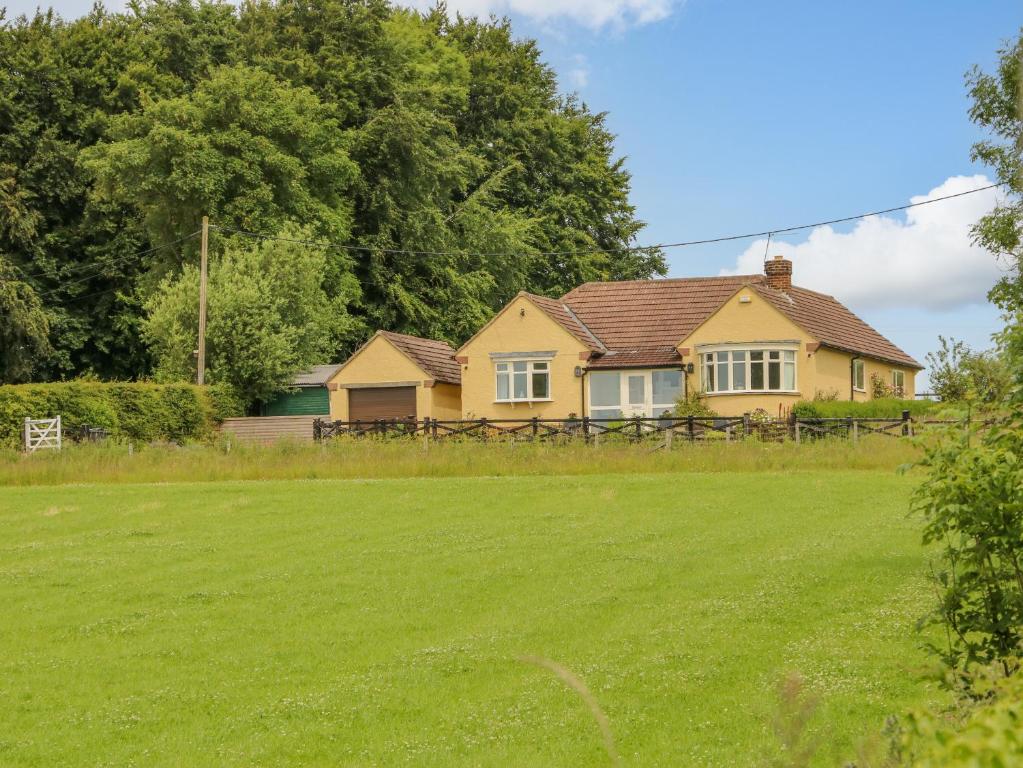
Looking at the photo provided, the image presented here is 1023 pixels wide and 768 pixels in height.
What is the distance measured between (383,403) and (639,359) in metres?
9.63

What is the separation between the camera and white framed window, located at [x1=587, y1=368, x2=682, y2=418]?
45500mm

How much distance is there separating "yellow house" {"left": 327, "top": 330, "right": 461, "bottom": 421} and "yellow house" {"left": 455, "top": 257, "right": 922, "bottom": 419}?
1.50 meters

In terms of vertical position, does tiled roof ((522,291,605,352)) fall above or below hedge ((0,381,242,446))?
above

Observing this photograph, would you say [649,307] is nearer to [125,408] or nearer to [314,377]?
[314,377]

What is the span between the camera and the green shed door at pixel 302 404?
56.0m

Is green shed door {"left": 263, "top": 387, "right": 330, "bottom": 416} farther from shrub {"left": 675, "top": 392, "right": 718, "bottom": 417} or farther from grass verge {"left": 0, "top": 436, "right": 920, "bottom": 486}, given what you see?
grass verge {"left": 0, "top": 436, "right": 920, "bottom": 486}

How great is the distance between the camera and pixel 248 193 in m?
55.6

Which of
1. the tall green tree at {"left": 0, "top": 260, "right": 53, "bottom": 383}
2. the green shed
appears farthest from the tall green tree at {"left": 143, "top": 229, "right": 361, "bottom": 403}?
the tall green tree at {"left": 0, "top": 260, "right": 53, "bottom": 383}

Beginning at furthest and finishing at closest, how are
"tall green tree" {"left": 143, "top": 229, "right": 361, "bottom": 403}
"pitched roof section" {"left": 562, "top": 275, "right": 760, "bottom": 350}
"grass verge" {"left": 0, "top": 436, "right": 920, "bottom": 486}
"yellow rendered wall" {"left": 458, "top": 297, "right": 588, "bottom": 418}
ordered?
1. "tall green tree" {"left": 143, "top": 229, "right": 361, "bottom": 403}
2. "pitched roof section" {"left": 562, "top": 275, "right": 760, "bottom": 350}
3. "yellow rendered wall" {"left": 458, "top": 297, "right": 588, "bottom": 418}
4. "grass verge" {"left": 0, "top": 436, "right": 920, "bottom": 486}

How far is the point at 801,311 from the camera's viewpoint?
156ft

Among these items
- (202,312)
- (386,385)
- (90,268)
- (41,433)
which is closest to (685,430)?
(386,385)

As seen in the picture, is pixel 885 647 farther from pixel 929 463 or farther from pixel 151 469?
pixel 151 469

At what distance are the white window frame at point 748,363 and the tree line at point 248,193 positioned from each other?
56.6ft

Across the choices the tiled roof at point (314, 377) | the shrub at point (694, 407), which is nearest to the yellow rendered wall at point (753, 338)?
the shrub at point (694, 407)
